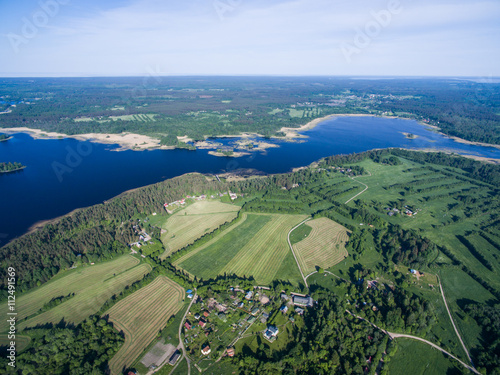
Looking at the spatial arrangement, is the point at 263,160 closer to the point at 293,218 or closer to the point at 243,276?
the point at 293,218

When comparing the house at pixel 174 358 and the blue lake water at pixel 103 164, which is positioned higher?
the blue lake water at pixel 103 164

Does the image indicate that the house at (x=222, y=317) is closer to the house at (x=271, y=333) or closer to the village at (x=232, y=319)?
the village at (x=232, y=319)

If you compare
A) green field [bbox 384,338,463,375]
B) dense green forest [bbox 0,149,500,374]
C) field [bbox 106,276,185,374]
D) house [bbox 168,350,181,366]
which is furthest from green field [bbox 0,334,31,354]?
green field [bbox 384,338,463,375]

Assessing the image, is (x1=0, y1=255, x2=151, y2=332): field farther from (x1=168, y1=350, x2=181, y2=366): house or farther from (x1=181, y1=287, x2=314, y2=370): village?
(x1=168, y1=350, x2=181, y2=366): house

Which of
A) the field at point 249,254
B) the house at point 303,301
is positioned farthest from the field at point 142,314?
the house at point 303,301

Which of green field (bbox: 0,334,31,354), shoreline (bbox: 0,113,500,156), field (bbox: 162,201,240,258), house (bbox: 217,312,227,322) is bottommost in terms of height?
green field (bbox: 0,334,31,354)

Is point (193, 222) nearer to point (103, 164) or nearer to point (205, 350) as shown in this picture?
point (205, 350)

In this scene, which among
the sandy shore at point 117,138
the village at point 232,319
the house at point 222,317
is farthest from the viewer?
the sandy shore at point 117,138
